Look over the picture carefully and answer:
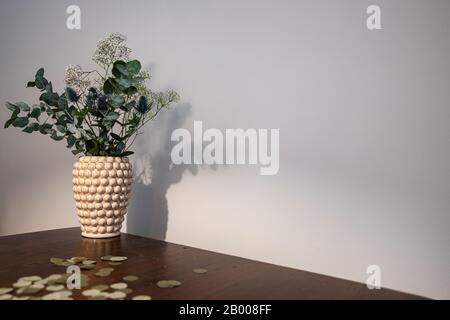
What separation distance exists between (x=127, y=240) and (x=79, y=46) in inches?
37.1

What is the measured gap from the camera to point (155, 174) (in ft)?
4.23

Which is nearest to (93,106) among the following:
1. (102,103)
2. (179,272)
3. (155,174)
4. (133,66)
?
(102,103)

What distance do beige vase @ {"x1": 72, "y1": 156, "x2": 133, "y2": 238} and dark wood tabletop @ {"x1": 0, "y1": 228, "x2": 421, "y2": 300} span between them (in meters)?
0.04

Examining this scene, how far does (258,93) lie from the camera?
1.08 metres

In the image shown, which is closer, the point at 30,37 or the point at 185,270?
the point at 185,270

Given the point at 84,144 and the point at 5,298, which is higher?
the point at 84,144

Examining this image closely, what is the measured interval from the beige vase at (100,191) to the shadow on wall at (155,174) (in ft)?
0.72

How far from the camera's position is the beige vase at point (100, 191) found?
1.01 meters

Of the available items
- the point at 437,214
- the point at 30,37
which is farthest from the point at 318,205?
the point at 30,37

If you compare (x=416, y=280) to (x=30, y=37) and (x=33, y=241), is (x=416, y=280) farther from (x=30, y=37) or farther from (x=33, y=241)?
(x=30, y=37)

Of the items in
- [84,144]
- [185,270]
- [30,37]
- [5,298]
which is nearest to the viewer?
[5,298]

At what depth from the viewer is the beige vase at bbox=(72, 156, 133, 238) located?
39.6 inches

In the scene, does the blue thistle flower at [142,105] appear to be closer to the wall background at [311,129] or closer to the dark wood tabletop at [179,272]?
the wall background at [311,129]

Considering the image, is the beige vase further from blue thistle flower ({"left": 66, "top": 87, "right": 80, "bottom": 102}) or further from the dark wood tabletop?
blue thistle flower ({"left": 66, "top": 87, "right": 80, "bottom": 102})
